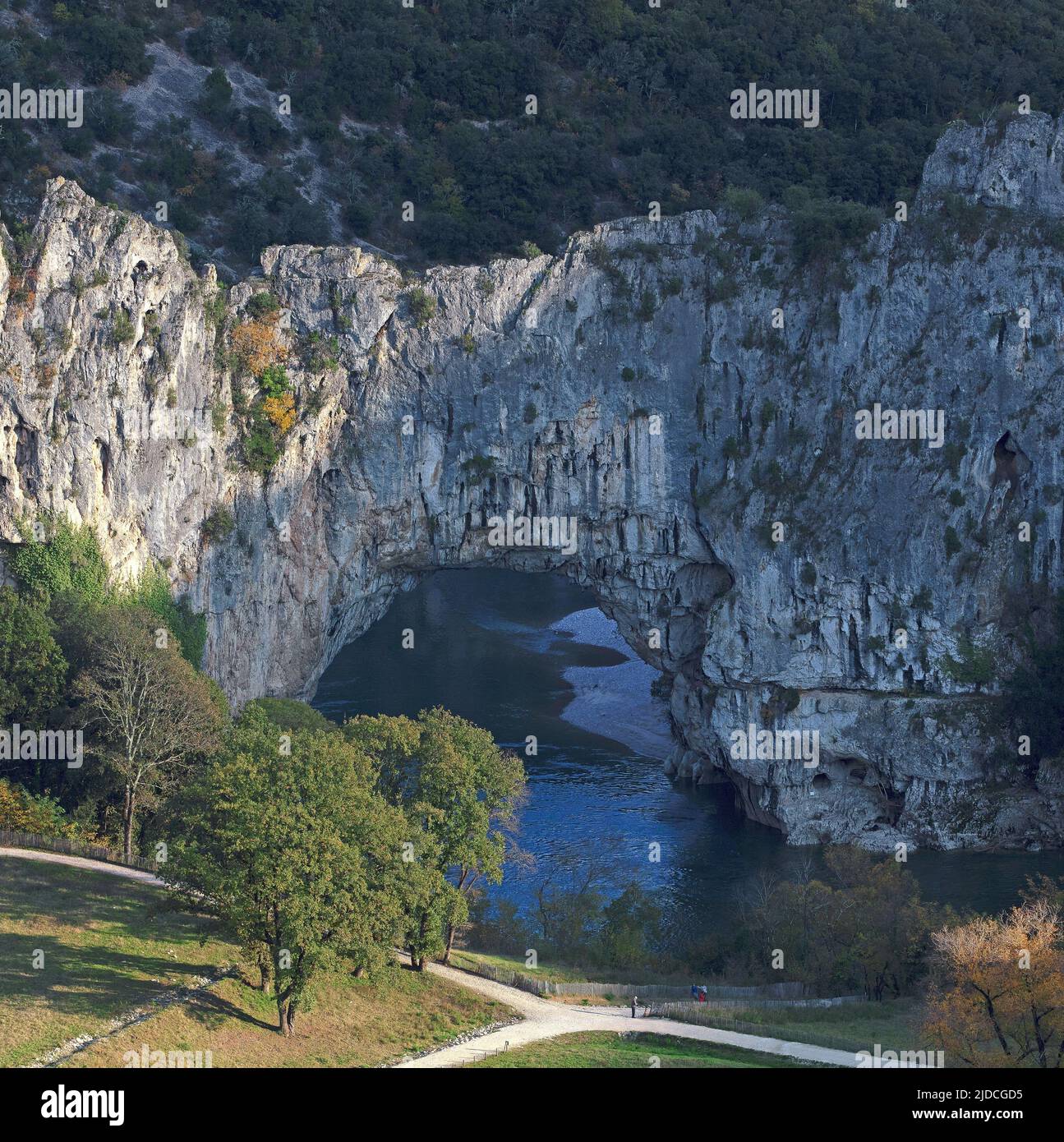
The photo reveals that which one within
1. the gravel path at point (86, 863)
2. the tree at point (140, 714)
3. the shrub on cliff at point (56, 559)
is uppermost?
the shrub on cliff at point (56, 559)

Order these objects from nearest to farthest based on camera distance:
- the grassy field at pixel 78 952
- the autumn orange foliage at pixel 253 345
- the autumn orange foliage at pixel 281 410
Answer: the grassy field at pixel 78 952
the autumn orange foliage at pixel 253 345
the autumn orange foliage at pixel 281 410

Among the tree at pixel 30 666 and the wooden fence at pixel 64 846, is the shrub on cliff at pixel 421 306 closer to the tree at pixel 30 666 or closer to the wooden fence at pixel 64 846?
the tree at pixel 30 666

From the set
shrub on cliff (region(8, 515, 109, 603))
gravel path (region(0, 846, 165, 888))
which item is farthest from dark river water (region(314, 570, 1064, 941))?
shrub on cliff (region(8, 515, 109, 603))

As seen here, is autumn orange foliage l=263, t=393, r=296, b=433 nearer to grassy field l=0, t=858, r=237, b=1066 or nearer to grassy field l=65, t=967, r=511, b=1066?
grassy field l=0, t=858, r=237, b=1066

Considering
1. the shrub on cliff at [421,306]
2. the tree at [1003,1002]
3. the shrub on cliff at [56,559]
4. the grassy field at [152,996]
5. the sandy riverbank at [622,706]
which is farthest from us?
the sandy riverbank at [622,706]

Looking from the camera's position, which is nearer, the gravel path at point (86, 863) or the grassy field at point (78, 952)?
the grassy field at point (78, 952)

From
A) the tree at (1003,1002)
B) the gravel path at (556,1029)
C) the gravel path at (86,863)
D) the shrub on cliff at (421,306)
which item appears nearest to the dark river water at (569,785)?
the gravel path at (556,1029)
